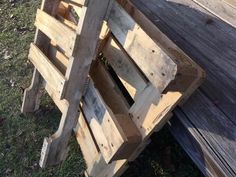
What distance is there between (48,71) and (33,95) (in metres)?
0.73

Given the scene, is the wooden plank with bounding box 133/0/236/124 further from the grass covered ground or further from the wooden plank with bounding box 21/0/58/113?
the wooden plank with bounding box 21/0/58/113

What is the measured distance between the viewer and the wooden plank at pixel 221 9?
9.66 feet

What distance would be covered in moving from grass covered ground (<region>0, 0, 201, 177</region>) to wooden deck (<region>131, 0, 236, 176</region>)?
33.2 inches

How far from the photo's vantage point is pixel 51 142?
134 inches

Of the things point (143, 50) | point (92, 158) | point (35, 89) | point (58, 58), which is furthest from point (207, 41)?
point (35, 89)

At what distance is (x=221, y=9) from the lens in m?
3.05

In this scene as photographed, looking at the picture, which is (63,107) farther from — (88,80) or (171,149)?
(171,149)

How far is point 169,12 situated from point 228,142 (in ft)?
4.72

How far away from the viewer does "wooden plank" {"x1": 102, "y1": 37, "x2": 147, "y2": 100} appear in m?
2.79

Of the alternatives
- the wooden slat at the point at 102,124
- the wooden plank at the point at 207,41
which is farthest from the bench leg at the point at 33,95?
the wooden plank at the point at 207,41

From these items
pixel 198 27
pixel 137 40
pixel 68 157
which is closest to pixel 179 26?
pixel 198 27

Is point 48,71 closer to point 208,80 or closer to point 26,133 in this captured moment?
point 26,133

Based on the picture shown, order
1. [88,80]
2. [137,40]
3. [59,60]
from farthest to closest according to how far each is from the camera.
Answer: [59,60] → [88,80] → [137,40]

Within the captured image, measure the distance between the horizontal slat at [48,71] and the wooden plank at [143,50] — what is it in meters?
0.64
